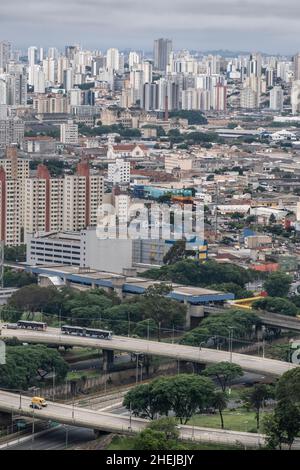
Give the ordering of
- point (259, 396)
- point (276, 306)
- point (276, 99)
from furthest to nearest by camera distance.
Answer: point (276, 99)
point (276, 306)
point (259, 396)

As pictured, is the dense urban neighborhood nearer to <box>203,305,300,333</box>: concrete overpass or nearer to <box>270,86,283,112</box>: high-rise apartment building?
<box>203,305,300,333</box>: concrete overpass

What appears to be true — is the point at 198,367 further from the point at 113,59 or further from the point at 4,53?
the point at 113,59

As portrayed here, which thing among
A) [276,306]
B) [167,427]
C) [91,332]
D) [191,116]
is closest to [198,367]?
[91,332]

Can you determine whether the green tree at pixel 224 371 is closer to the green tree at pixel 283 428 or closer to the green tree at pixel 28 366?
the green tree at pixel 28 366

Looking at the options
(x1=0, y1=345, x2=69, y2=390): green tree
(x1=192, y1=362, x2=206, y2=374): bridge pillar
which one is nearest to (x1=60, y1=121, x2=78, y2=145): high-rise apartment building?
(x1=192, y1=362, x2=206, y2=374): bridge pillar

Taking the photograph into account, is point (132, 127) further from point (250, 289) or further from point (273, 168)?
point (250, 289)

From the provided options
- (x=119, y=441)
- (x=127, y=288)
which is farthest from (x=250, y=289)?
(x=119, y=441)
